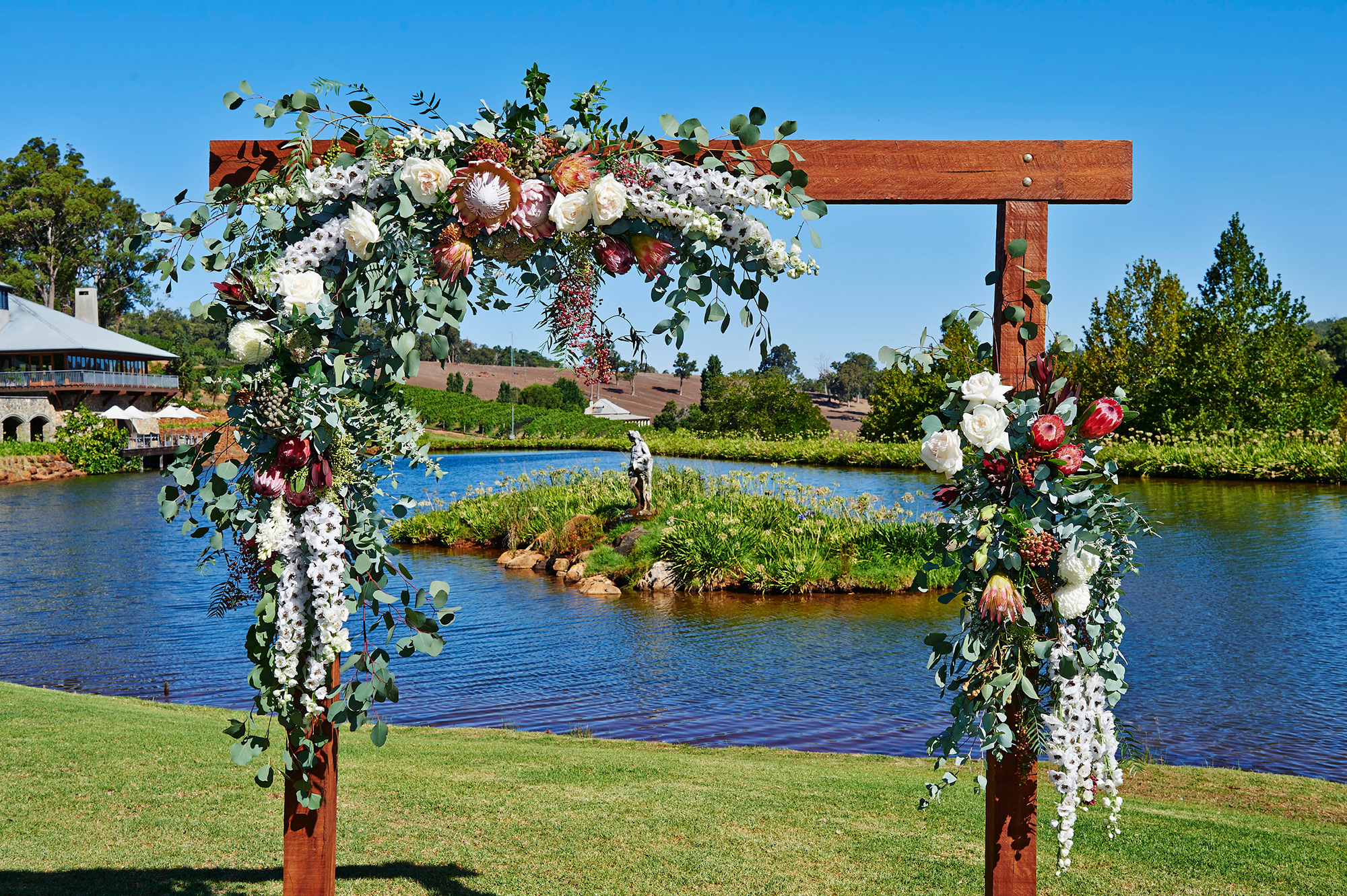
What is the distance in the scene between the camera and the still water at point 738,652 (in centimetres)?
754

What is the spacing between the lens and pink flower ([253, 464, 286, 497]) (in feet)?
8.58

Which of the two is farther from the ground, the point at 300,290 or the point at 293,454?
the point at 300,290

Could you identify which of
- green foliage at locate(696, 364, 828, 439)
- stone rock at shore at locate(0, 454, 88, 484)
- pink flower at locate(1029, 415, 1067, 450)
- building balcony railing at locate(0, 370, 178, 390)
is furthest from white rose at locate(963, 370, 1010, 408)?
building balcony railing at locate(0, 370, 178, 390)

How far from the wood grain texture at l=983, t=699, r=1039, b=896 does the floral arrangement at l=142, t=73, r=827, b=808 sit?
1.49 metres

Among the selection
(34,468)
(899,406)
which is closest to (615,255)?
(899,406)

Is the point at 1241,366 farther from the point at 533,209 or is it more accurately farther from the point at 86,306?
the point at 86,306

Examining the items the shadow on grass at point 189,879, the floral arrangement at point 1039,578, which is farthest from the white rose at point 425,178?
the shadow on grass at point 189,879

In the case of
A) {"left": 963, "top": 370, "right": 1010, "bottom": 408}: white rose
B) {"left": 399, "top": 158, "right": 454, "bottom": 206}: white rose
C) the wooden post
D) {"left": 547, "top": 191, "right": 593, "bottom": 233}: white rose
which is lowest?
the wooden post

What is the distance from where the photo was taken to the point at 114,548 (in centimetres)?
1712

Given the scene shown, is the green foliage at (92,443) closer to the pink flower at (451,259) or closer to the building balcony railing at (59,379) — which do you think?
the building balcony railing at (59,379)

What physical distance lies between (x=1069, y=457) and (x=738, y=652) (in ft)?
24.4

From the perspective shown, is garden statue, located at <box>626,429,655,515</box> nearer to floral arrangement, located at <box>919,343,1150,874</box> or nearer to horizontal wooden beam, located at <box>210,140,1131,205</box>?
horizontal wooden beam, located at <box>210,140,1131,205</box>

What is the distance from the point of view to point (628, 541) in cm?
1473

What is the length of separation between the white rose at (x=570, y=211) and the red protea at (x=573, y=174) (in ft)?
0.10
